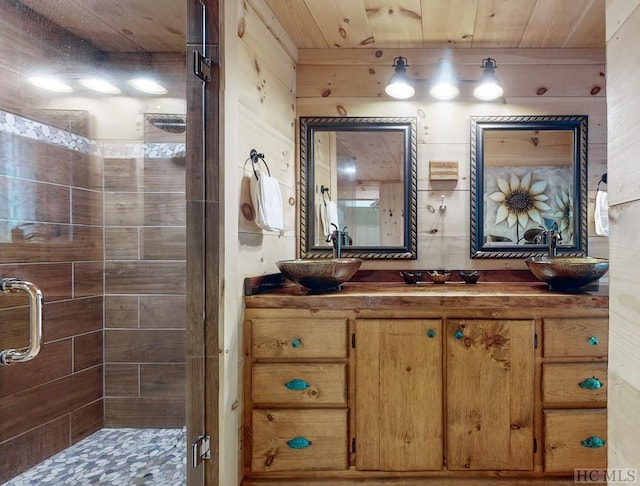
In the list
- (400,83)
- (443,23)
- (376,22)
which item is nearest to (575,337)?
(400,83)

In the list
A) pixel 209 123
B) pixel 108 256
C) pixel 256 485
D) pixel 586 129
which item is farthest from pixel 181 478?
pixel 586 129

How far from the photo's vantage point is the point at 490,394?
1575 mm

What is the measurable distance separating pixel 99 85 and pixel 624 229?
2.07m

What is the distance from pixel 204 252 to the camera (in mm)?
1468

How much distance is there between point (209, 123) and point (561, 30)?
2.03 meters

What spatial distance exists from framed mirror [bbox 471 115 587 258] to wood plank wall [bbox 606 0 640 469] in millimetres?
1578

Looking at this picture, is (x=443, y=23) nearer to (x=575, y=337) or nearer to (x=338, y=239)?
(x=338, y=239)

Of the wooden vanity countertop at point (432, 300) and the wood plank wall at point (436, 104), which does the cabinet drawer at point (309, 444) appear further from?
the wood plank wall at point (436, 104)

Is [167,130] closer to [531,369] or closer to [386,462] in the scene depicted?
[386,462]

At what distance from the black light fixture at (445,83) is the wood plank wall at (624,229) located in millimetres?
1536

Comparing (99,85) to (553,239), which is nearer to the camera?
(99,85)

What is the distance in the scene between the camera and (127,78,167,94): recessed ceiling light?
5.54ft

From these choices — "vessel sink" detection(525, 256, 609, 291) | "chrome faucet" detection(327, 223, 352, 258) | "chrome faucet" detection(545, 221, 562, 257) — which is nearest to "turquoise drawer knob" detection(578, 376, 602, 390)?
"vessel sink" detection(525, 256, 609, 291)

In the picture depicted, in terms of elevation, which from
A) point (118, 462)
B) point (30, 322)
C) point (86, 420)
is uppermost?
point (30, 322)
